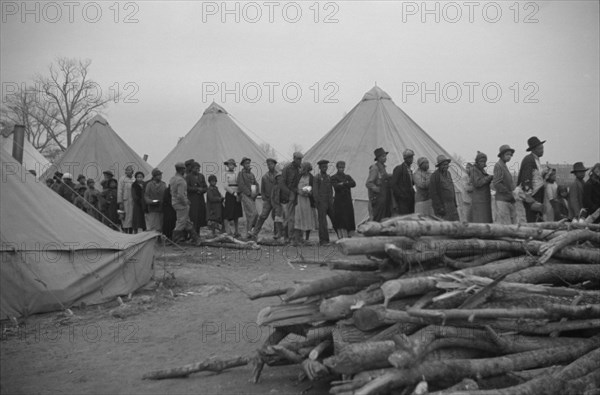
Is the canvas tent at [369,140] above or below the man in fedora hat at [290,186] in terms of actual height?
above

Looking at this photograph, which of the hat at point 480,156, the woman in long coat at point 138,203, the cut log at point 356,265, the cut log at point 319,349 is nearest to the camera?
the cut log at point 319,349

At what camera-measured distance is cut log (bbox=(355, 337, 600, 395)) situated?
3.04 m

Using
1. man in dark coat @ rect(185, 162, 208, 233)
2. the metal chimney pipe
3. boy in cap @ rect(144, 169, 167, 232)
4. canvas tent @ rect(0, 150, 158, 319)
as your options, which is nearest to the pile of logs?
canvas tent @ rect(0, 150, 158, 319)

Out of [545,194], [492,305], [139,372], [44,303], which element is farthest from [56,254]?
[545,194]

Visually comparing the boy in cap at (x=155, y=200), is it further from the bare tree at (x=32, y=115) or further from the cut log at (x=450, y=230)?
the bare tree at (x=32, y=115)

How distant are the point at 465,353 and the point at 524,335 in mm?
482

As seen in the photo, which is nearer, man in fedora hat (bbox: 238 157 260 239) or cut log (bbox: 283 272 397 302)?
cut log (bbox: 283 272 397 302)

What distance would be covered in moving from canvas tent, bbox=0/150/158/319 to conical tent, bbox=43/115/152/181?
13373 millimetres

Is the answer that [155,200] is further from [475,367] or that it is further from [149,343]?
[475,367]

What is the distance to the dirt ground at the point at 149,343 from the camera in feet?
12.9

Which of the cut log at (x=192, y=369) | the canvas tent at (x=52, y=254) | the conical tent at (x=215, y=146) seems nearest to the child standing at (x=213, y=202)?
the conical tent at (x=215, y=146)

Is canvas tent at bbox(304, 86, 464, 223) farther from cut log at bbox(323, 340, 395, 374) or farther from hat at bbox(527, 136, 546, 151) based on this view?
cut log at bbox(323, 340, 395, 374)

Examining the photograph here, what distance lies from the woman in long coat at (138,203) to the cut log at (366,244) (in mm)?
8935

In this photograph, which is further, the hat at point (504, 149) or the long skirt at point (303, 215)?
the long skirt at point (303, 215)
